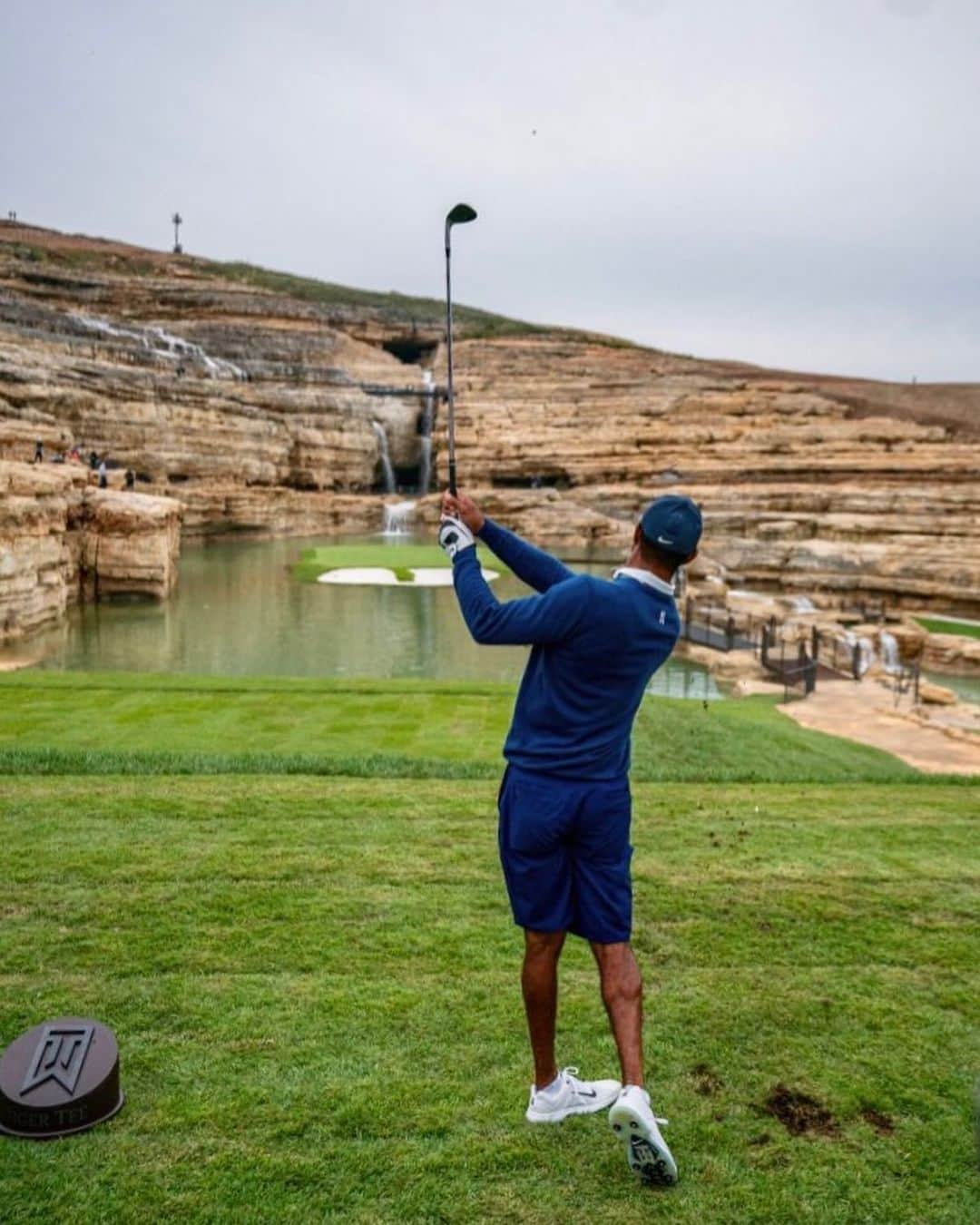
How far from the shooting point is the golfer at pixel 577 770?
3.45 m

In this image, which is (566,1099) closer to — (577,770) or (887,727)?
(577,770)

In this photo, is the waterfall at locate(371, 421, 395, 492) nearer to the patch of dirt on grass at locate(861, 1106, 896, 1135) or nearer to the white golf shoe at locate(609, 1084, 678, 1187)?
the patch of dirt on grass at locate(861, 1106, 896, 1135)

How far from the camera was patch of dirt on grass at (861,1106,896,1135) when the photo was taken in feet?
11.6

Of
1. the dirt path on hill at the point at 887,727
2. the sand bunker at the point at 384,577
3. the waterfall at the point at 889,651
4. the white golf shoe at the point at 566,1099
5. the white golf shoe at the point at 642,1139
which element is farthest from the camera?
the sand bunker at the point at 384,577

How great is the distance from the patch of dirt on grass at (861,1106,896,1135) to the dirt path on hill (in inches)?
327

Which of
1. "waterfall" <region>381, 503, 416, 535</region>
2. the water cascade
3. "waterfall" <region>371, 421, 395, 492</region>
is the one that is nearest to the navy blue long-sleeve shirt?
"waterfall" <region>381, 503, 416, 535</region>

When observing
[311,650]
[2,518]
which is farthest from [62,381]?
Result: [311,650]

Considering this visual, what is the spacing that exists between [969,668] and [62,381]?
3384cm

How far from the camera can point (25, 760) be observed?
27.8 feet

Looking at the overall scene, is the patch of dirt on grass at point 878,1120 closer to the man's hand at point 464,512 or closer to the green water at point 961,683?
the man's hand at point 464,512

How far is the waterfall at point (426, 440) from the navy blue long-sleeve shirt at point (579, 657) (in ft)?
167

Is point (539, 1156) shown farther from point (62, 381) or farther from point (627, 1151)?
point (62, 381)

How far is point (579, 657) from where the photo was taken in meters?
3.46

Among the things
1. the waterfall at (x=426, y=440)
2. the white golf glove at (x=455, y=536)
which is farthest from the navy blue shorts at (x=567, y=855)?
the waterfall at (x=426, y=440)
